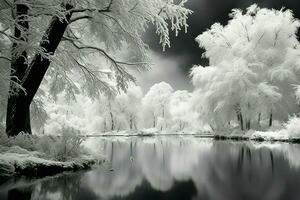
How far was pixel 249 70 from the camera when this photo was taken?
102ft

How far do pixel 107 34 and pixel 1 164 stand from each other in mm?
5476

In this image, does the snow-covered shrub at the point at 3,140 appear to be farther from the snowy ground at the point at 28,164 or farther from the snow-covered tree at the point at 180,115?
the snow-covered tree at the point at 180,115

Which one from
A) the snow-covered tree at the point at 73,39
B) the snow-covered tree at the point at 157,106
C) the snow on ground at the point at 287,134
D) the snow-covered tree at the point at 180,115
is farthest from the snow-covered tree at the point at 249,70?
the snow-covered tree at the point at 180,115

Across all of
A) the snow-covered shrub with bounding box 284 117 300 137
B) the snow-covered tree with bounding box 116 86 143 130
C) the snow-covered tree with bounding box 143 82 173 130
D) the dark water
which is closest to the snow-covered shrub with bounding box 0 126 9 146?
the dark water

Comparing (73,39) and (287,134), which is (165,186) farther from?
(287,134)

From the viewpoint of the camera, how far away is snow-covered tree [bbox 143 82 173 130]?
74.8 m

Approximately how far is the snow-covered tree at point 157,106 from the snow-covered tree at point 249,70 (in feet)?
128

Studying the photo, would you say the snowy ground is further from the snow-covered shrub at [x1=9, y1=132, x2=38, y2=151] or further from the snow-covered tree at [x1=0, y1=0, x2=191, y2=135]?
the snow-covered tree at [x1=0, y1=0, x2=191, y2=135]

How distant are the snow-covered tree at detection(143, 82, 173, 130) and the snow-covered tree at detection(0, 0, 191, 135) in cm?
6144

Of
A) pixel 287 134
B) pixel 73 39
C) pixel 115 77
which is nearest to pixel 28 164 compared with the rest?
pixel 73 39

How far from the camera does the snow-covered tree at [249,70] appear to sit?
3065cm

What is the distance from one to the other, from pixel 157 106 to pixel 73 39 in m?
63.8

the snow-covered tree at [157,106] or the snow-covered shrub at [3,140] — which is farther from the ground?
the snow-covered tree at [157,106]

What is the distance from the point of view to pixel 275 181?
6.91 metres
